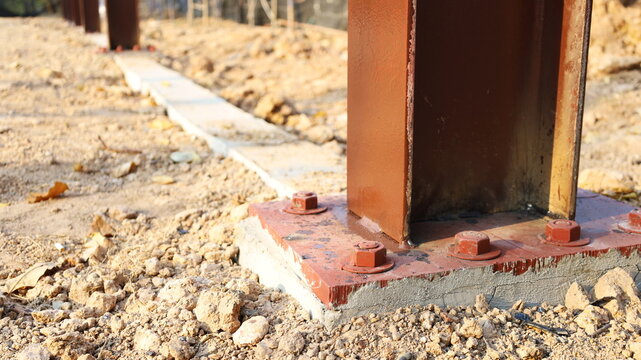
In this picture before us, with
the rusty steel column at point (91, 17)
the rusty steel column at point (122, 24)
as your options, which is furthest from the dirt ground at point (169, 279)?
the rusty steel column at point (91, 17)

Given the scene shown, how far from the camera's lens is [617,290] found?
6.81 feet

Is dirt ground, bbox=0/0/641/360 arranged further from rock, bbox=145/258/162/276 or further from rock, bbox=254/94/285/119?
rock, bbox=254/94/285/119

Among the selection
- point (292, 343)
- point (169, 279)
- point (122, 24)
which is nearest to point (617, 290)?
point (292, 343)

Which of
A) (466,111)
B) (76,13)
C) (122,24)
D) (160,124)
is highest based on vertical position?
(76,13)

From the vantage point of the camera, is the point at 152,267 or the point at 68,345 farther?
the point at 152,267

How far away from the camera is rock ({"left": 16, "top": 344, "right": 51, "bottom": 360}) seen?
181 cm

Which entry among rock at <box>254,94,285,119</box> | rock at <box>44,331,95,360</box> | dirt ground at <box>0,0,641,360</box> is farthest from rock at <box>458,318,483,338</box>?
rock at <box>254,94,285,119</box>

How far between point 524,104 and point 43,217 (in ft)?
6.84

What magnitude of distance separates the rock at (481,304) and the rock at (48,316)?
1.19 metres

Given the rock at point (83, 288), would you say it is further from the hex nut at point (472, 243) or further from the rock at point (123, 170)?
the rock at point (123, 170)

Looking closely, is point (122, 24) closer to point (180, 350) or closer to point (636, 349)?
point (180, 350)

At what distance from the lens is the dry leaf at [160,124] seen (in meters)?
4.98

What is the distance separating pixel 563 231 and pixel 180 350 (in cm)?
117

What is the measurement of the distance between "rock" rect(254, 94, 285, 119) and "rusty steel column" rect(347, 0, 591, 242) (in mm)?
3337
